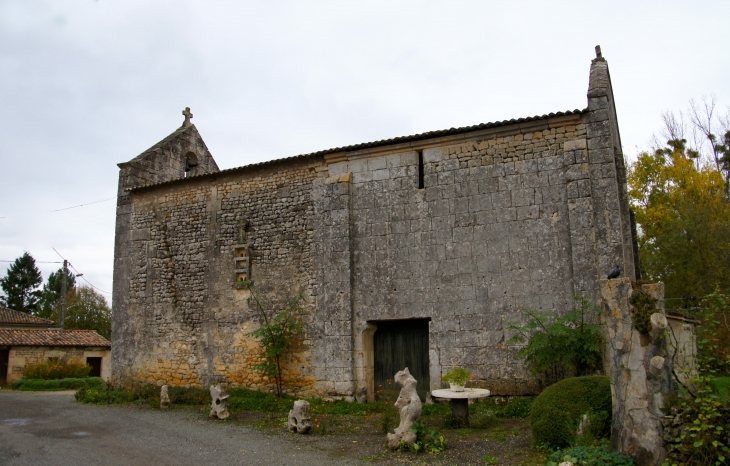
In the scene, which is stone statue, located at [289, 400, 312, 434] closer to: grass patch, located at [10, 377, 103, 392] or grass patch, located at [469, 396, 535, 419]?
grass patch, located at [469, 396, 535, 419]

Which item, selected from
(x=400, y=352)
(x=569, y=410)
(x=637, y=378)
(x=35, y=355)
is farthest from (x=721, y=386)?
(x=35, y=355)

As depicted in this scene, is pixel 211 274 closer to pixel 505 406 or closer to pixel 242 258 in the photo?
pixel 242 258

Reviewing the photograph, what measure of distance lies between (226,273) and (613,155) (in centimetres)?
850

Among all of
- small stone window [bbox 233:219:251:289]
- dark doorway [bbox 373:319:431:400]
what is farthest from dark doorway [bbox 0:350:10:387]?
dark doorway [bbox 373:319:431:400]

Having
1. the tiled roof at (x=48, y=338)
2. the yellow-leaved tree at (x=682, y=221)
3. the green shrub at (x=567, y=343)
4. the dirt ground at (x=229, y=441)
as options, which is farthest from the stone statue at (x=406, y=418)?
the tiled roof at (x=48, y=338)

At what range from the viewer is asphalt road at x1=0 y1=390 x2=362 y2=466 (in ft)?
22.2

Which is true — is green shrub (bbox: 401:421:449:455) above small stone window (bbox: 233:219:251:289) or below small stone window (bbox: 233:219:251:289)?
below

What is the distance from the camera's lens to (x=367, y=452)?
698cm

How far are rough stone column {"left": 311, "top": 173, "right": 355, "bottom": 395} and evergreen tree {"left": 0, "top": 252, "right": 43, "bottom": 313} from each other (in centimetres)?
4316

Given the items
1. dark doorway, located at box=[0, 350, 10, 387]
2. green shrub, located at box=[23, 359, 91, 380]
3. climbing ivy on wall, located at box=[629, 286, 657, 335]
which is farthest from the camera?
dark doorway, located at box=[0, 350, 10, 387]

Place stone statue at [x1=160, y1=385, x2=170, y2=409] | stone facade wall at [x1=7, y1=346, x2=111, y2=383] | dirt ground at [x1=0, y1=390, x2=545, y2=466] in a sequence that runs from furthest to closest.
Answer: stone facade wall at [x1=7, y1=346, x2=111, y2=383] < stone statue at [x1=160, y1=385, x2=170, y2=409] < dirt ground at [x1=0, y1=390, x2=545, y2=466]

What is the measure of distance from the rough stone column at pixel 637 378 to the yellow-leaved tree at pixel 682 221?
14.6 m

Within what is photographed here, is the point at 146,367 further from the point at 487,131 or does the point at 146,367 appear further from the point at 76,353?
the point at 76,353

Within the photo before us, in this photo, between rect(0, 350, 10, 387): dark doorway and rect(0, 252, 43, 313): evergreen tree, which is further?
rect(0, 252, 43, 313): evergreen tree
